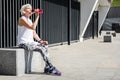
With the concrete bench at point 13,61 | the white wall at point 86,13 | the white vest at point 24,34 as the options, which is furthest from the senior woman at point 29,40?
the white wall at point 86,13

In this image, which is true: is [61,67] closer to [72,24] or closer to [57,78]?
[57,78]

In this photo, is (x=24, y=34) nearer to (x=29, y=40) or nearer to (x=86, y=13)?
(x=29, y=40)

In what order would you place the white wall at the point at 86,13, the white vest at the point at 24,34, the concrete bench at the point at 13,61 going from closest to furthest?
1. the concrete bench at the point at 13,61
2. the white vest at the point at 24,34
3. the white wall at the point at 86,13

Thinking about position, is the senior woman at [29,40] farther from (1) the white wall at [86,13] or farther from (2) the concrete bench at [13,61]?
(1) the white wall at [86,13]

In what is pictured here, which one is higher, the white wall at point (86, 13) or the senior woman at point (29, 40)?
the white wall at point (86, 13)

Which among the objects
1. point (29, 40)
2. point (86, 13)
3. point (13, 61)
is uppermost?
point (86, 13)

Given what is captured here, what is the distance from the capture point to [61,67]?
36.8ft

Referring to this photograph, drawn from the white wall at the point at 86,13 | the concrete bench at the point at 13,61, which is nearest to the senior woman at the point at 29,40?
the concrete bench at the point at 13,61

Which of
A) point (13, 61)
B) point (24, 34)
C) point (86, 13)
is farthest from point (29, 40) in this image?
point (86, 13)

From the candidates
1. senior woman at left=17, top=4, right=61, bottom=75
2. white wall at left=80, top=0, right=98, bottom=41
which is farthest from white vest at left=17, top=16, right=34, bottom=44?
white wall at left=80, top=0, right=98, bottom=41

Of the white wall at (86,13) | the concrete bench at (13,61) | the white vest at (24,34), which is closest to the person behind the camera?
the concrete bench at (13,61)

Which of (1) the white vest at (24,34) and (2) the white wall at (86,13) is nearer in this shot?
(1) the white vest at (24,34)

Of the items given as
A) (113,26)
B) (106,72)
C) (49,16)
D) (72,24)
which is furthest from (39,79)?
(113,26)

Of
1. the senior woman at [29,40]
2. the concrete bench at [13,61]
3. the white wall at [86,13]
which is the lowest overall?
the concrete bench at [13,61]
